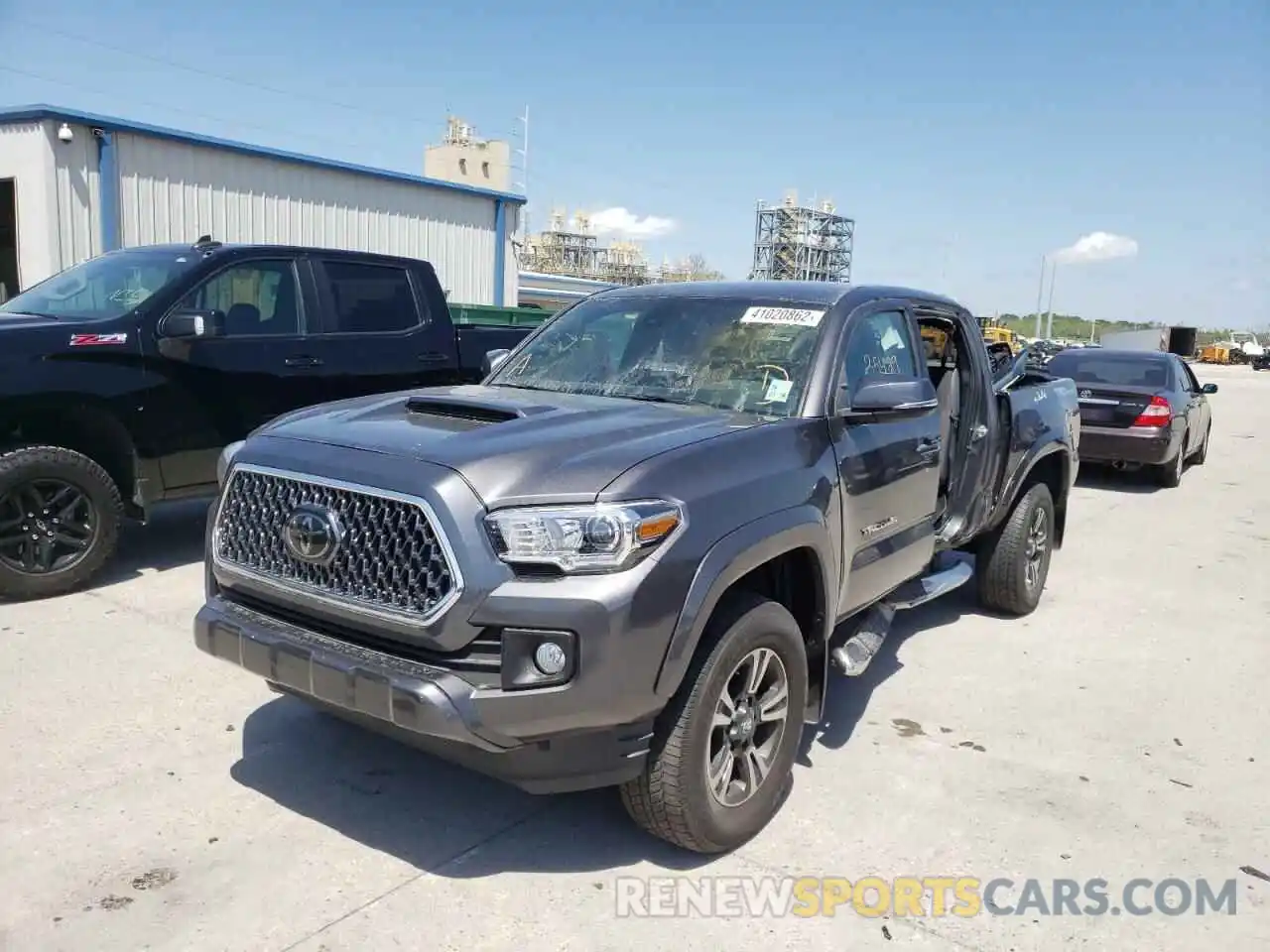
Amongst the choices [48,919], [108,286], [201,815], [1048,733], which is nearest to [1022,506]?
[1048,733]

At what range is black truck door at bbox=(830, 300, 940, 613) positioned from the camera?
388 centimetres

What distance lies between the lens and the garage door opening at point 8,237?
13.3 metres

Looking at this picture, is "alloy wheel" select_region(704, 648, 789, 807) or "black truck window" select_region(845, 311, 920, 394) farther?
"black truck window" select_region(845, 311, 920, 394)

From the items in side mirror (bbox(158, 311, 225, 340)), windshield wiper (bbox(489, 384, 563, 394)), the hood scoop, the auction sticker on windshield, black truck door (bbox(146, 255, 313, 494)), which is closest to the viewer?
the hood scoop

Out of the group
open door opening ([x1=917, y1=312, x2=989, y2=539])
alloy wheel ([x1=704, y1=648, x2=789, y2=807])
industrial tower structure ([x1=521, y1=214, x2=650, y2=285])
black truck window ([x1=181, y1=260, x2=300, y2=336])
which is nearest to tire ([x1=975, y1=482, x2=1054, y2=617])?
open door opening ([x1=917, y1=312, x2=989, y2=539])

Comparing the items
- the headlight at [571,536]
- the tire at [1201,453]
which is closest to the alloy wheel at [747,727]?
the headlight at [571,536]

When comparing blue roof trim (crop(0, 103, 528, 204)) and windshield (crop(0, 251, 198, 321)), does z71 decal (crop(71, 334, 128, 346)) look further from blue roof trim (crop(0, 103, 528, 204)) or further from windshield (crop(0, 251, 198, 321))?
blue roof trim (crop(0, 103, 528, 204))

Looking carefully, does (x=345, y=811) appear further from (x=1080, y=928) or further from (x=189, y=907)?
(x=1080, y=928)

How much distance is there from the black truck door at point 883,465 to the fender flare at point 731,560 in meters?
0.34

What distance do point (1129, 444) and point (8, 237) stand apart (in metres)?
15.9

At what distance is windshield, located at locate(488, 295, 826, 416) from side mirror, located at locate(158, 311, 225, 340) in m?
2.32

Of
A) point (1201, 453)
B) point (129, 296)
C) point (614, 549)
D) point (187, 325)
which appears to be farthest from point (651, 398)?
point (1201, 453)

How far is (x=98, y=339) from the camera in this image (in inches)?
225

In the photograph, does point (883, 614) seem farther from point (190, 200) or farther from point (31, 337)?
point (190, 200)
